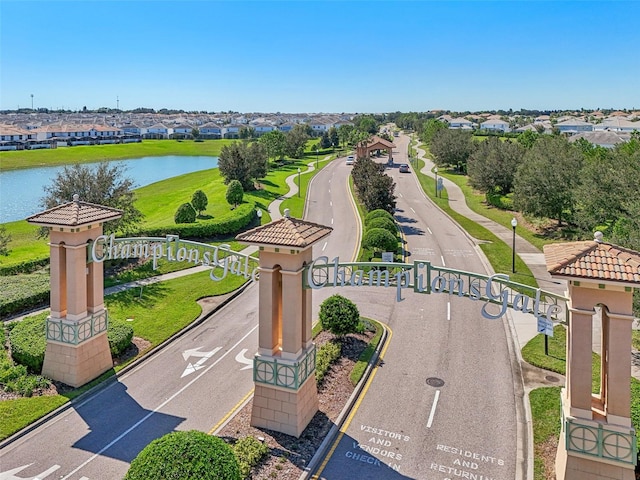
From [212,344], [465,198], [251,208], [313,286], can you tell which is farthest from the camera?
[465,198]

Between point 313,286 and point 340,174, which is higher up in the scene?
point 340,174

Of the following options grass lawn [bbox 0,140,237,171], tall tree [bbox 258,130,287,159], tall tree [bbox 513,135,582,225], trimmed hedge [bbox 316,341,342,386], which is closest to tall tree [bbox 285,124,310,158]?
tall tree [bbox 258,130,287,159]

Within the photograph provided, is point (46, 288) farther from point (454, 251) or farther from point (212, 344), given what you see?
point (454, 251)

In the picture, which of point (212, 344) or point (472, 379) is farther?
point (212, 344)

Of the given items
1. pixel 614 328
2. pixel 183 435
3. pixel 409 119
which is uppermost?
pixel 409 119

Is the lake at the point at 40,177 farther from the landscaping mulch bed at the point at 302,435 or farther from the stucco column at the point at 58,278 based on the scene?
the landscaping mulch bed at the point at 302,435

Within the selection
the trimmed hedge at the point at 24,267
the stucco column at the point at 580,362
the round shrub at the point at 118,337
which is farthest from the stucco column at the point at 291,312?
the trimmed hedge at the point at 24,267

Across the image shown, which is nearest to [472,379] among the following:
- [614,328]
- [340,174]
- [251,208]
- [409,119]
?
[614,328]
